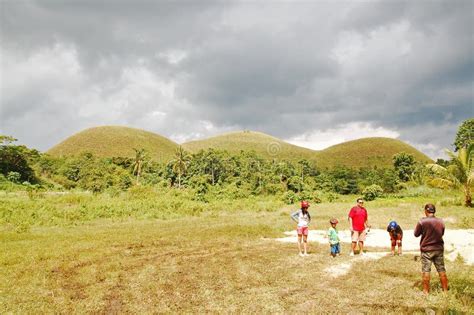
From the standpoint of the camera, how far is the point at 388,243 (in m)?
18.5

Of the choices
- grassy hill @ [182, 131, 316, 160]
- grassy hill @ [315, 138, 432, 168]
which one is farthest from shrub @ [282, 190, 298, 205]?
grassy hill @ [182, 131, 316, 160]

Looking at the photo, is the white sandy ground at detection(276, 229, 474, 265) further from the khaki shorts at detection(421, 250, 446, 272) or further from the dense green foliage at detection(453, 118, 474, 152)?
the dense green foliage at detection(453, 118, 474, 152)

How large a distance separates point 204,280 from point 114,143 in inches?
6530

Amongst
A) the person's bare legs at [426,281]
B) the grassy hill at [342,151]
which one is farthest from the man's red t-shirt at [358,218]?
the grassy hill at [342,151]

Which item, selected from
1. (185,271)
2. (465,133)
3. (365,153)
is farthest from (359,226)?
(365,153)

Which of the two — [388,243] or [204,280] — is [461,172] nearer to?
[388,243]

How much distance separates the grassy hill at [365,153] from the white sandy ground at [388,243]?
124 m

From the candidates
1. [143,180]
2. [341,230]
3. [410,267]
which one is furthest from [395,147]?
[410,267]

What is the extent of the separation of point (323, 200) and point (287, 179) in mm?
26916

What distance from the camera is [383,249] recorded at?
1703 centimetres

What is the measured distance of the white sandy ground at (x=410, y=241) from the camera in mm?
14816

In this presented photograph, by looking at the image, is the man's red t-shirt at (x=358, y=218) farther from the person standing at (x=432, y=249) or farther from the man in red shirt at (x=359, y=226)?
the person standing at (x=432, y=249)

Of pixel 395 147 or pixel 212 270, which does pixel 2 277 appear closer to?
pixel 212 270

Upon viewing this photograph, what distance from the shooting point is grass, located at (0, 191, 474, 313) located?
9469 millimetres
